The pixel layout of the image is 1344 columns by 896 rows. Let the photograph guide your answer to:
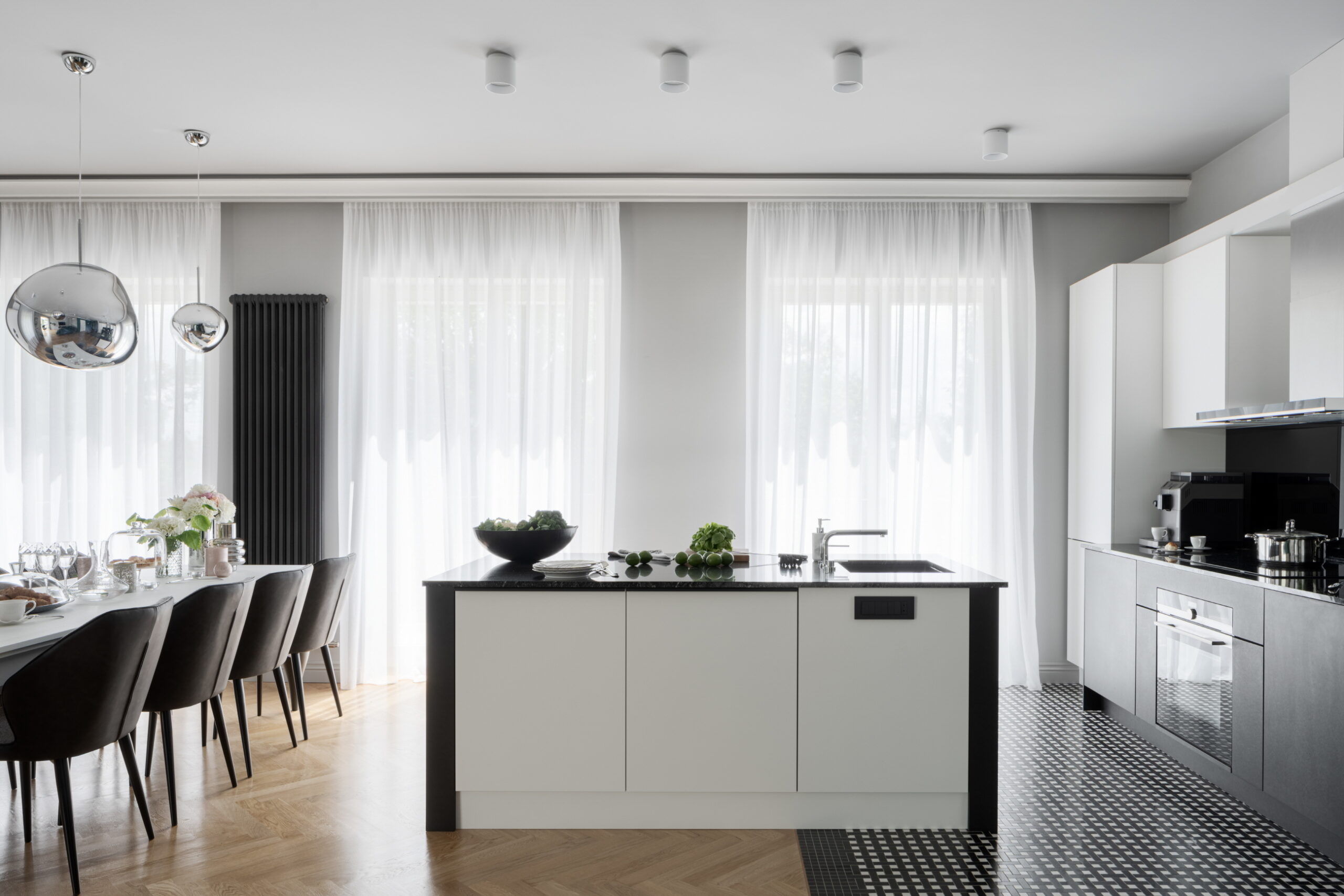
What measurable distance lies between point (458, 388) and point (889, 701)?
3.13 metres

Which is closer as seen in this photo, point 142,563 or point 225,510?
point 142,563

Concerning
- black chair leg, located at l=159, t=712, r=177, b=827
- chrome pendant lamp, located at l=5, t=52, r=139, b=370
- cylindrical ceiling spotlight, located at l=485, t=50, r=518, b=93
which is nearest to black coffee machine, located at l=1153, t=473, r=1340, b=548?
cylindrical ceiling spotlight, located at l=485, t=50, r=518, b=93

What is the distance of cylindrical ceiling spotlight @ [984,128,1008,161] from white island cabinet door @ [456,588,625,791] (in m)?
2.95

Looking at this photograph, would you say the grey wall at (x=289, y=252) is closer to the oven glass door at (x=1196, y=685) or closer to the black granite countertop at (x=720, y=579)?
the black granite countertop at (x=720, y=579)

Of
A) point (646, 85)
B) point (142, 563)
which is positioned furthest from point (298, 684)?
point (646, 85)

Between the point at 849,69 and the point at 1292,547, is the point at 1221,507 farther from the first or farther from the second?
the point at 849,69

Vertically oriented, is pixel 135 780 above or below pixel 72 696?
below

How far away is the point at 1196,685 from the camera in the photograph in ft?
11.3

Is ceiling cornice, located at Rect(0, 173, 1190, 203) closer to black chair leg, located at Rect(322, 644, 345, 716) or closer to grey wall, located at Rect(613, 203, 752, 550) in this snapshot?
grey wall, located at Rect(613, 203, 752, 550)

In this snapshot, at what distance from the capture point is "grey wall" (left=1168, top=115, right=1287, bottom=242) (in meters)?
4.06

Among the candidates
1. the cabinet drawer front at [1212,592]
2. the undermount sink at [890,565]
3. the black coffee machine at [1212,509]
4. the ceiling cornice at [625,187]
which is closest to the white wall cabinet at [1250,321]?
the black coffee machine at [1212,509]

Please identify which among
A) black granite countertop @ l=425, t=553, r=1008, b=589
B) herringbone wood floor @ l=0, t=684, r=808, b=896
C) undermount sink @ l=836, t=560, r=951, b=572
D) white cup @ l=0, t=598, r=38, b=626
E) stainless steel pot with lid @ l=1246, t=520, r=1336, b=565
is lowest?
herringbone wood floor @ l=0, t=684, r=808, b=896

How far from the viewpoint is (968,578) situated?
119 inches

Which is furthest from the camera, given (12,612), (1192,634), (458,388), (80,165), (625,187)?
(458,388)
